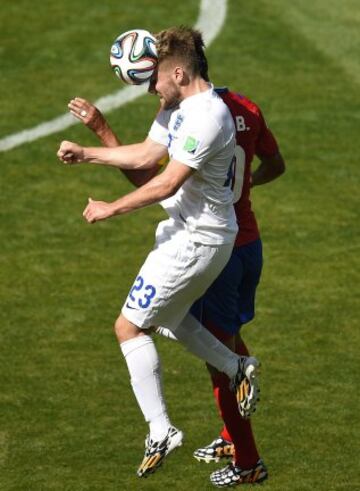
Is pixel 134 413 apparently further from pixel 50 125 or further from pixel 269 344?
pixel 50 125

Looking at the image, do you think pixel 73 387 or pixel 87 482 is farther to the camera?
pixel 73 387

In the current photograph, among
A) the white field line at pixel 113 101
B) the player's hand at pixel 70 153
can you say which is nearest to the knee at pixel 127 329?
the player's hand at pixel 70 153

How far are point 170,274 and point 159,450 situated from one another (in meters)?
1.23

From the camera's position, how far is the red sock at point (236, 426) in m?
12.0

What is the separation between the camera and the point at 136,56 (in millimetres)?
10758

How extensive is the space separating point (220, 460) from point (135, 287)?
2.51 metres

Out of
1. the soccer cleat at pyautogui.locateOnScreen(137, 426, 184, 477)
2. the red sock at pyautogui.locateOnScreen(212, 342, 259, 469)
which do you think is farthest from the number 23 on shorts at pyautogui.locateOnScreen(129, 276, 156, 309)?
the red sock at pyautogui.locateOnScreen(212, 342, 259, 469)

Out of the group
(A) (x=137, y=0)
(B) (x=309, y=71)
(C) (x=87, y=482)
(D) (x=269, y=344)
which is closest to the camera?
(C) (x=87, y=482)

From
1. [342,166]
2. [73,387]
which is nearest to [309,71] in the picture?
[342,166]

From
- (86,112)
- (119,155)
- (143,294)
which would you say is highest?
(86,112)

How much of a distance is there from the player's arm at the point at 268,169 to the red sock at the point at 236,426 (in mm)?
1560

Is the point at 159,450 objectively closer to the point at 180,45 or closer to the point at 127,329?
the point at 127,329

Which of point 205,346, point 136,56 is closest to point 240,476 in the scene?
point 205,346

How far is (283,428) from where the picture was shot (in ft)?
44.2
